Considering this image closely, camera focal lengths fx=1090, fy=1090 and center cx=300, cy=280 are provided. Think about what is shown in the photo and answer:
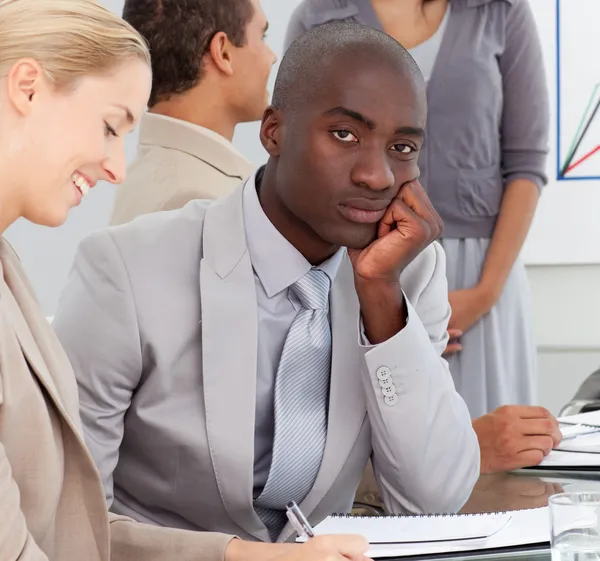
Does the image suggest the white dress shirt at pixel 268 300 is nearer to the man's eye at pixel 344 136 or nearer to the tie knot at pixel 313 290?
the tie knot at pixel 313 290

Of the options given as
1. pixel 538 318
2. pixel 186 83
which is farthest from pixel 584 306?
pixel 186 83

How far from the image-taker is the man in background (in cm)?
221

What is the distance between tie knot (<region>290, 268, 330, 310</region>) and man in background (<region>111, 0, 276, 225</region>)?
2.01ft

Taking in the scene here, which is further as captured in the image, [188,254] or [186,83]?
[186,83]

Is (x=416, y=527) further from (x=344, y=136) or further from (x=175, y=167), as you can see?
(x=175, y=167)

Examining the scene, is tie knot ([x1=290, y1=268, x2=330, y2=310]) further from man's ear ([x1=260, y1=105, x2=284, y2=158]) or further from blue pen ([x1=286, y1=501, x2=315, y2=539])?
blue pen ([x1=286, y1=501, x2=315, y2=539])

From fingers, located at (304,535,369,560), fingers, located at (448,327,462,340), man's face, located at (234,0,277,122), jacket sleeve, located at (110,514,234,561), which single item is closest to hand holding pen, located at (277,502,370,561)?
fingers, located at (304,535,369,560)

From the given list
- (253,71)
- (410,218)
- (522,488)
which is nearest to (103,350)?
(410,218)

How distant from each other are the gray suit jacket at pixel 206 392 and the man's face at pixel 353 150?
11cm

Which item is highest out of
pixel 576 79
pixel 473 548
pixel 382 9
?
pixel 576 79

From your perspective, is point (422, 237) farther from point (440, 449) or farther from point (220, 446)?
point (220, 446)

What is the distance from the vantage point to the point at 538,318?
3.94m

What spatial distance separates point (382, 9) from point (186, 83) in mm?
697

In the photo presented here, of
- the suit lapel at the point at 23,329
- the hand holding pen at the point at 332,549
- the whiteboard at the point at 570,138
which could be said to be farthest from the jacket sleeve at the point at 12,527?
the whiteboard at the point at 570,138
